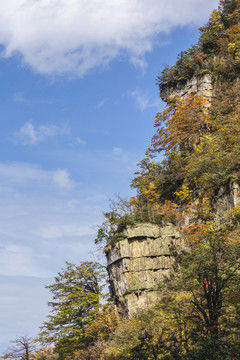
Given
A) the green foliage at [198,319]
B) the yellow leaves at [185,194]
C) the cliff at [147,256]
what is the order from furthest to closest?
the yellow leaves at [185,194]
the cliff at [147,256]
the green foliage at [198,319]

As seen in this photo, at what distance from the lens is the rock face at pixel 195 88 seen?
1585 inches

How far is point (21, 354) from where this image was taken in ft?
95.1

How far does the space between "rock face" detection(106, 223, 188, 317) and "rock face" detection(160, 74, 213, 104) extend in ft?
62.1

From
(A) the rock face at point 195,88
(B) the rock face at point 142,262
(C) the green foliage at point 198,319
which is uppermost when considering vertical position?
(A) the rock face at point 195,88

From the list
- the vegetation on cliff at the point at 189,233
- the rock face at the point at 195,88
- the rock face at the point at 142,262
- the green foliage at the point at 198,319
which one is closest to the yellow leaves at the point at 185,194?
the vegetation on cliff at the point at 189,233

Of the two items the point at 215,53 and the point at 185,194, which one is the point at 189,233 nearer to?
the point at 185,194

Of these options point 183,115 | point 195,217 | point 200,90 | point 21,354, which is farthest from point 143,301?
point 200,90

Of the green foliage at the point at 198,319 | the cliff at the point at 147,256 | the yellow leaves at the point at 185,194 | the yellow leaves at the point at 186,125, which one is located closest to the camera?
the green foliage at the point at 198,319

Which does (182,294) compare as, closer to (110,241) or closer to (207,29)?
(110,241)

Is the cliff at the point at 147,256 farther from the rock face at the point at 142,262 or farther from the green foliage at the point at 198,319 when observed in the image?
the green foliage at the point at 198,319

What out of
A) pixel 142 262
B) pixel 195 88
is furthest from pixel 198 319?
pixel 195 88

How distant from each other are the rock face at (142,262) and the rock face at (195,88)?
62.1 ft

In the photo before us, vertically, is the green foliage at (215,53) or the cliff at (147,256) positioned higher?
the green foliage at (215,53)

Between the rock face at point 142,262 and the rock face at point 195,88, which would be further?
the rock face at point 195,88
